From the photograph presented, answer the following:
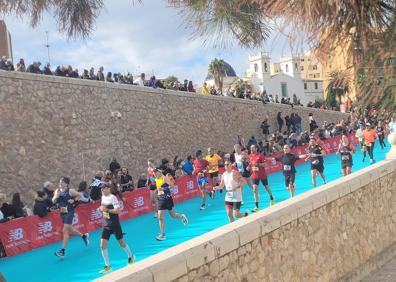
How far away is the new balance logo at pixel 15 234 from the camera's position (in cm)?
1213

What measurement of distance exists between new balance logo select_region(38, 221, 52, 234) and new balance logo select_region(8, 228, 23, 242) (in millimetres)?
615

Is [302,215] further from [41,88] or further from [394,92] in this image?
[41,88]

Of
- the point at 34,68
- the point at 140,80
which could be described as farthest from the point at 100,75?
the point at 34,68

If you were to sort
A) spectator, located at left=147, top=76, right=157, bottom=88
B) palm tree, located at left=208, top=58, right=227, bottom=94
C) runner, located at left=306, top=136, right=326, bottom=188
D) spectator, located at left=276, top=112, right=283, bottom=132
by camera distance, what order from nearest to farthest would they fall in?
palm tree, located at left=208, top=58, right=227, bottom=94
runner, located at left=306, top=136, right=326, bottom=188
spectator, located at left=147, top=76, right=157, bottom=88
spectator, located at left=276, top=112, right=283, bottom=132

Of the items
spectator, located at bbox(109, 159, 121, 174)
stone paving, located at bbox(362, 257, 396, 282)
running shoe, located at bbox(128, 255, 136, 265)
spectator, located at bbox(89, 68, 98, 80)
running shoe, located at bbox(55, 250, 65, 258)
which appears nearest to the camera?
stone paving, located at bbox(362, 257, 396, 282)

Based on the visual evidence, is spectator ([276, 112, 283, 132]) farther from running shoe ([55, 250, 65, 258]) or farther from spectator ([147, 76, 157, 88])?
running shoe ([55, 250, 65, 258])

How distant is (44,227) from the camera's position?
13.1 m

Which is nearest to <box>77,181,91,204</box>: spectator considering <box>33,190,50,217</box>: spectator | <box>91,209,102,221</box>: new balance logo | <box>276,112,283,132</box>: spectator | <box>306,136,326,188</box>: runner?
<box>91,209,102,221</box>: new balance logo

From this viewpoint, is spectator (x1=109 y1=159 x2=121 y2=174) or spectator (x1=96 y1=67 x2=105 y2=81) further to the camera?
spectator (x1=96 y1=67 x2=105 y2=81)

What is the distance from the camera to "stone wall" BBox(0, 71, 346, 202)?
1755cm

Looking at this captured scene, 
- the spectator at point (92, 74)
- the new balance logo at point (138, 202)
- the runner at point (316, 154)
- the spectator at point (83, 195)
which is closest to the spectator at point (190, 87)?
the spectator at point (92, 74)

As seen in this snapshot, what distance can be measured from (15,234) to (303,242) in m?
7.50

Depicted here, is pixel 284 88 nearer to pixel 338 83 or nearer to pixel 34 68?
pixel 34 68

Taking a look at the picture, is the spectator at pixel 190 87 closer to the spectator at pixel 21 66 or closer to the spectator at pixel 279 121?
the spectator at pixel 279 121
